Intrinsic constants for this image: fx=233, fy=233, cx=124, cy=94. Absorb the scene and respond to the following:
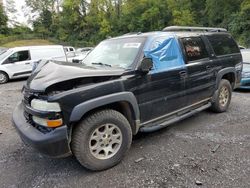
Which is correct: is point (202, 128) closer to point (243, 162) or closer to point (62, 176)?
point (243, 162)

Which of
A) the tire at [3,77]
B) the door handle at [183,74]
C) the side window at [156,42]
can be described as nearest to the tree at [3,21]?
the tire at [3,77]

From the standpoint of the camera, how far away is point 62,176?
2967 mm

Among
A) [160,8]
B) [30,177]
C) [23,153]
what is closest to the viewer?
Answer: [30,177]

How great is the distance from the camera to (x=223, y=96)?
509 cm

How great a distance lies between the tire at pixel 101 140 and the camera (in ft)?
9.23

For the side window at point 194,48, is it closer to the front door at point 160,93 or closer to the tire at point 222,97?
the front door at point 160,93

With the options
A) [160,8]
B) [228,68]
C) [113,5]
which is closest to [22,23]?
[113,5]

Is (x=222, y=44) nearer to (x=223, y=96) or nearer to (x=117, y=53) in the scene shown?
(x=223, y=96)

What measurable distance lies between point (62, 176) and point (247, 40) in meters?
23.8

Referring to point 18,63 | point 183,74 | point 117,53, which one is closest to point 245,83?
point 183,74

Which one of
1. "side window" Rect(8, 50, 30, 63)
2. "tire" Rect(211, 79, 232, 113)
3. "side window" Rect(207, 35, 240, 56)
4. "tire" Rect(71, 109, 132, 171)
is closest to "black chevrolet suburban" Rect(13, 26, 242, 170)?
"tire" Rect(71, 109, 132, 171)

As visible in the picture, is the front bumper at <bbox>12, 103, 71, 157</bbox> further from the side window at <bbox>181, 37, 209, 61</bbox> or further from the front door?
the side window at <bbox>181, 37, 209, 61</bbox>

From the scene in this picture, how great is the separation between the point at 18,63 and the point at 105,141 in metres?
9.49

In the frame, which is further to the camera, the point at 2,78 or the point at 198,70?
the point at 2,78
